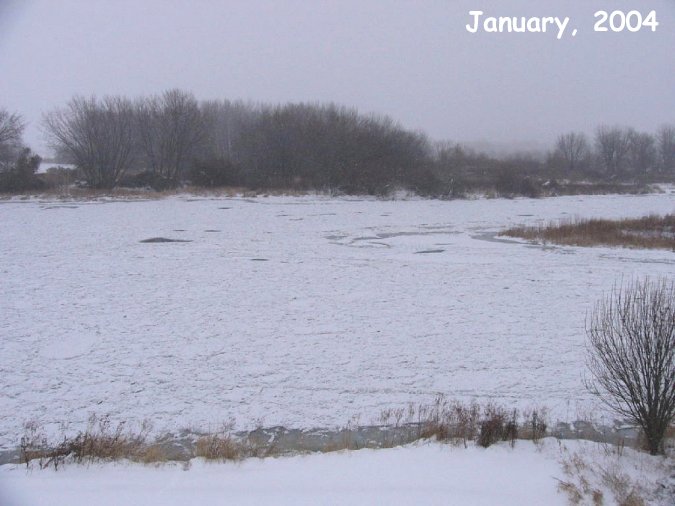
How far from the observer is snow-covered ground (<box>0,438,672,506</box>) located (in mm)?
4203

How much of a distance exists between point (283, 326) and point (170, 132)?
43993 mm

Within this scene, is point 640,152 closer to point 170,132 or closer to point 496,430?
point 170,132

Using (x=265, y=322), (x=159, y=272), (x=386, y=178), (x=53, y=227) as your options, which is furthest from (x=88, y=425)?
(x=386, y=178)

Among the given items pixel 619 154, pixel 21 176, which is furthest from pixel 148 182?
pixel 619 154

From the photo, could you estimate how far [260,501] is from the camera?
418 centimetres

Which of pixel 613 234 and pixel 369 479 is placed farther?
pixel 613 234

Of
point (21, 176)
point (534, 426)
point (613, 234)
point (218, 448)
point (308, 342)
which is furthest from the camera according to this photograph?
point (21, 176)

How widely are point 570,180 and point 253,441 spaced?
71132mm

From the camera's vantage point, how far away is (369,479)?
4.53m

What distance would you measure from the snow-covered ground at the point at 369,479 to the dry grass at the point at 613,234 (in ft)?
51.7

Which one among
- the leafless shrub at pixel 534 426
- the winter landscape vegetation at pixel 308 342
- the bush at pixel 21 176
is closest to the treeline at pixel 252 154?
the bush at pixel 21 176

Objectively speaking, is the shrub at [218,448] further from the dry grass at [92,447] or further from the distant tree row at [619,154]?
the distant tree row at [619,154]

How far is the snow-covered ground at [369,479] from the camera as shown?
420 cm

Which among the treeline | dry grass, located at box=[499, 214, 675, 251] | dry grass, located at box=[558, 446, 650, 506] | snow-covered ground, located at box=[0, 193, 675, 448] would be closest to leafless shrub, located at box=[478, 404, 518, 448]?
dry grass, located at box=[558, 446, 650, 506]
